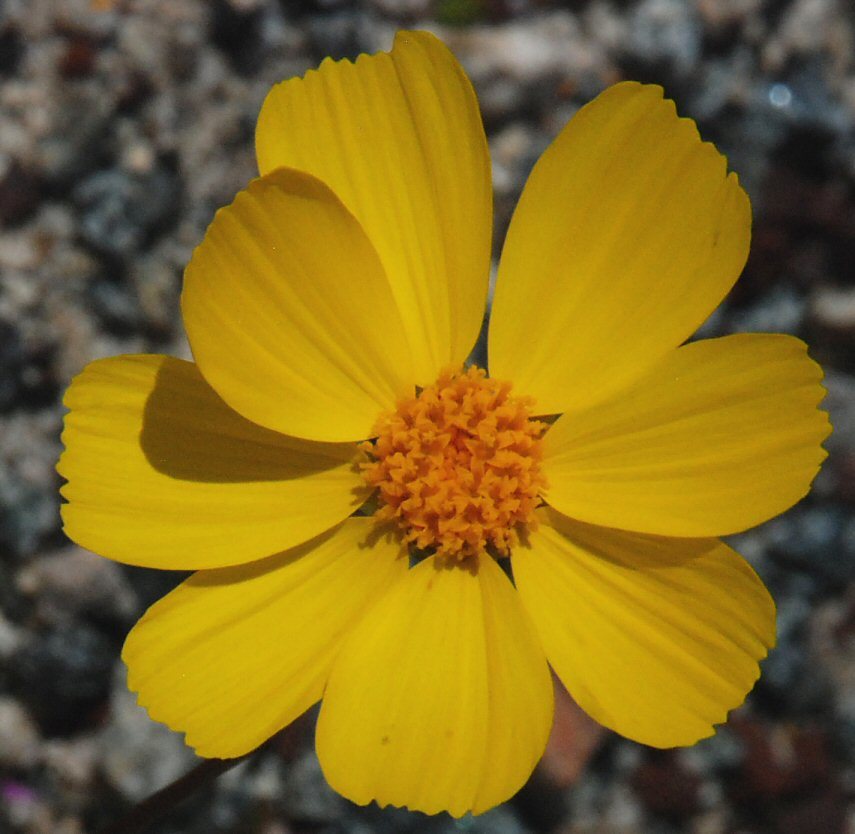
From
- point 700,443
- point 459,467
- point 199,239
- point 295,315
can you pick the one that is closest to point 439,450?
point 459,467

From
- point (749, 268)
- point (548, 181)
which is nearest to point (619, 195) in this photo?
point (548, 181)

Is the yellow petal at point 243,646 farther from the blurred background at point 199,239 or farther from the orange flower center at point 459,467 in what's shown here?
the blurred background at point 199,239

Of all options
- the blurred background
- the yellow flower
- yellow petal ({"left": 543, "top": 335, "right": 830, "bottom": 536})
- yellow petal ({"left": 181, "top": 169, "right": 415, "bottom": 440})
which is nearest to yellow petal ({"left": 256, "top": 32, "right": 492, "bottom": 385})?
the yellow flower

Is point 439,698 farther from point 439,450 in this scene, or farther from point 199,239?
point 199,239

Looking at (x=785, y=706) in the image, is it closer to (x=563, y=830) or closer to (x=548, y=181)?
(x=563, y=830)

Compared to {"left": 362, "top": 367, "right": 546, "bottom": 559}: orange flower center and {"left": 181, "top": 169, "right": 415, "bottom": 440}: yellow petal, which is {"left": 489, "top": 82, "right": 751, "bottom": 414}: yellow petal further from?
{"left": 181, "top": 169, "right": 415, "bottom": 440}: yellow petal
